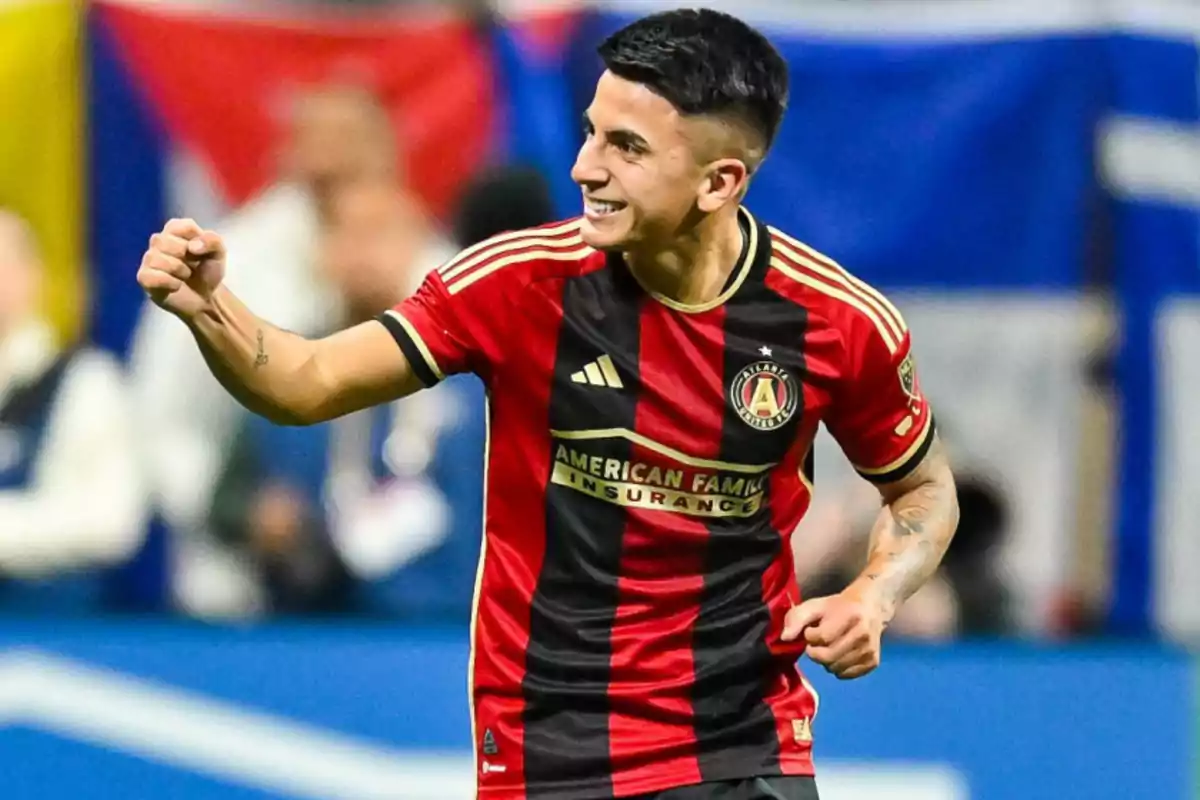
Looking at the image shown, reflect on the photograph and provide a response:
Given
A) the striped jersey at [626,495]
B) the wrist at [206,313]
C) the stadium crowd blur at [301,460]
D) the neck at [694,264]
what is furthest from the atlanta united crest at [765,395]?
the stadium crowd blur at [301,460]

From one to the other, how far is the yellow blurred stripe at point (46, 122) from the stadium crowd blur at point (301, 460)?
0.08 meters

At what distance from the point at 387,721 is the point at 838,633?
207 cm

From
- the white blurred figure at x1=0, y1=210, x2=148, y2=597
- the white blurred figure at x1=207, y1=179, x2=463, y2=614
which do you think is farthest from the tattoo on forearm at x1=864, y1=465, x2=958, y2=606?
the white blurred figure at x1=0, y1=210, x2=148, y2=597

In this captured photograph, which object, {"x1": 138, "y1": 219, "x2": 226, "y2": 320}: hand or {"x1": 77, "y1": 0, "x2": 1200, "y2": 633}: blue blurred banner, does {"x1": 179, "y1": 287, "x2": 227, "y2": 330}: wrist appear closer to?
{"x1": 138, "y1": 219, "x2": 226, "y2": 320}: hand

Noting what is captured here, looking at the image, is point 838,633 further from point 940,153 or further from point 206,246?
point 940,153

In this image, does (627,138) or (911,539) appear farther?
(911,539)

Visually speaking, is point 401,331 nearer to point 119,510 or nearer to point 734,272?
point 734,272

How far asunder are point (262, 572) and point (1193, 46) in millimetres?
2810

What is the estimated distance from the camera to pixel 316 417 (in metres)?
3.07

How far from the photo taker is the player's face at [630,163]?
3080mm

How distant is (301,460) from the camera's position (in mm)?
5438

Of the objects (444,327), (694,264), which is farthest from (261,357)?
Result: (694,264)

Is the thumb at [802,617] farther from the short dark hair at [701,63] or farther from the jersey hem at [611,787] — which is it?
the short dark hair at [701,63]

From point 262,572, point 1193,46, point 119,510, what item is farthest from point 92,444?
point 1193,46
